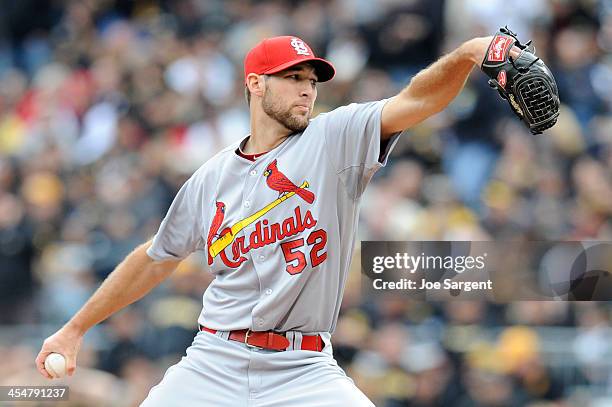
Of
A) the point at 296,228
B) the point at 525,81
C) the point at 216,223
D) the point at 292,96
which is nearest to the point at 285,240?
the point at 296,228

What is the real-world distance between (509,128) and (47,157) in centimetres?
361

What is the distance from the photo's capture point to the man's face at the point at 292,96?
12.1 ft

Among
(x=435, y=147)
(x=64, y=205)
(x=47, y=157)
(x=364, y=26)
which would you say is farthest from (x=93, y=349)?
(x=364, y=26)

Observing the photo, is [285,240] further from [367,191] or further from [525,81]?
[367,191]

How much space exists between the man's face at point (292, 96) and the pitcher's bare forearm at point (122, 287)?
771mm

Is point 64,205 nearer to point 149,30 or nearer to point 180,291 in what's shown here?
point 180,291

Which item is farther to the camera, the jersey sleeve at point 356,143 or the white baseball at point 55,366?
the white baseball at point 55,366

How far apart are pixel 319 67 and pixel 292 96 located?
15 cm

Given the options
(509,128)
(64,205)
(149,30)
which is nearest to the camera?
(509,128)

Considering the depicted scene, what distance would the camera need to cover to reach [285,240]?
3.49 meters

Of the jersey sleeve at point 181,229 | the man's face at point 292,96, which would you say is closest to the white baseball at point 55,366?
the jersey sleeve at point 181,229

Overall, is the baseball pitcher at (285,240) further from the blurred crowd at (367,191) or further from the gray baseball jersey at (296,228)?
the blurred crowd at (367,191)

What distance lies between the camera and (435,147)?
23.0ft

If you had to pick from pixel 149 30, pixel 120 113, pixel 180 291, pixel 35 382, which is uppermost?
pixel 149 30
